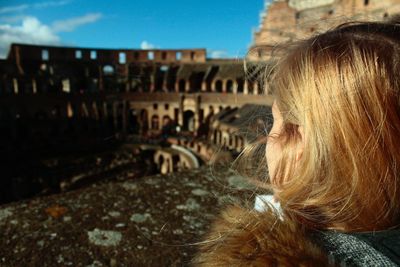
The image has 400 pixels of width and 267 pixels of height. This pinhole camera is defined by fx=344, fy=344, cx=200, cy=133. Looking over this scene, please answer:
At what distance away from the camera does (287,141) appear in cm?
129

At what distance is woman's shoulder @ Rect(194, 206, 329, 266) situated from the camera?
3.11ft

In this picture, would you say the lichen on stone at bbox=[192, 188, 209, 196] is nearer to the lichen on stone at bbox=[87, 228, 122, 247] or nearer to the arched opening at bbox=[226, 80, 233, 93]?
the lichen on stone at bbox=[87, 228, 122, 247]

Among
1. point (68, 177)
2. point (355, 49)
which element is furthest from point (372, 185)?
point (68, 177)

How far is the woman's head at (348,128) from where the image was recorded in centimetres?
107

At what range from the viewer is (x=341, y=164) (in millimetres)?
1099

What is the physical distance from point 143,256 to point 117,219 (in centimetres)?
58

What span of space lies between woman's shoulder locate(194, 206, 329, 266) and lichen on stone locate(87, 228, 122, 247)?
1.27 metres

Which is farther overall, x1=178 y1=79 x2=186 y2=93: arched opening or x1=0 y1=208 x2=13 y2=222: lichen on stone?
x1=178 y1=79 x2=186 y2=93: arched opening

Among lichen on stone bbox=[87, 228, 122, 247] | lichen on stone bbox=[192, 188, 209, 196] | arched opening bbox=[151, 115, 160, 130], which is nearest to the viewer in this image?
lichen on stone bbox=[87, 228, 122, 247]

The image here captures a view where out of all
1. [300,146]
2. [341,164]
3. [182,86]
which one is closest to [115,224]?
[300,146]

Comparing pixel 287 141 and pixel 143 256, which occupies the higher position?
pixel 287 141

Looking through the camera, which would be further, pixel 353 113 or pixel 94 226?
pixel 94 226

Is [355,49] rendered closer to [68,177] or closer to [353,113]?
[353,113]

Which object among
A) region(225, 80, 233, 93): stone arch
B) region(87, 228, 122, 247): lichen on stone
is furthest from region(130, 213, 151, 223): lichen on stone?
region(225, 80, 233, 93): stone arch
